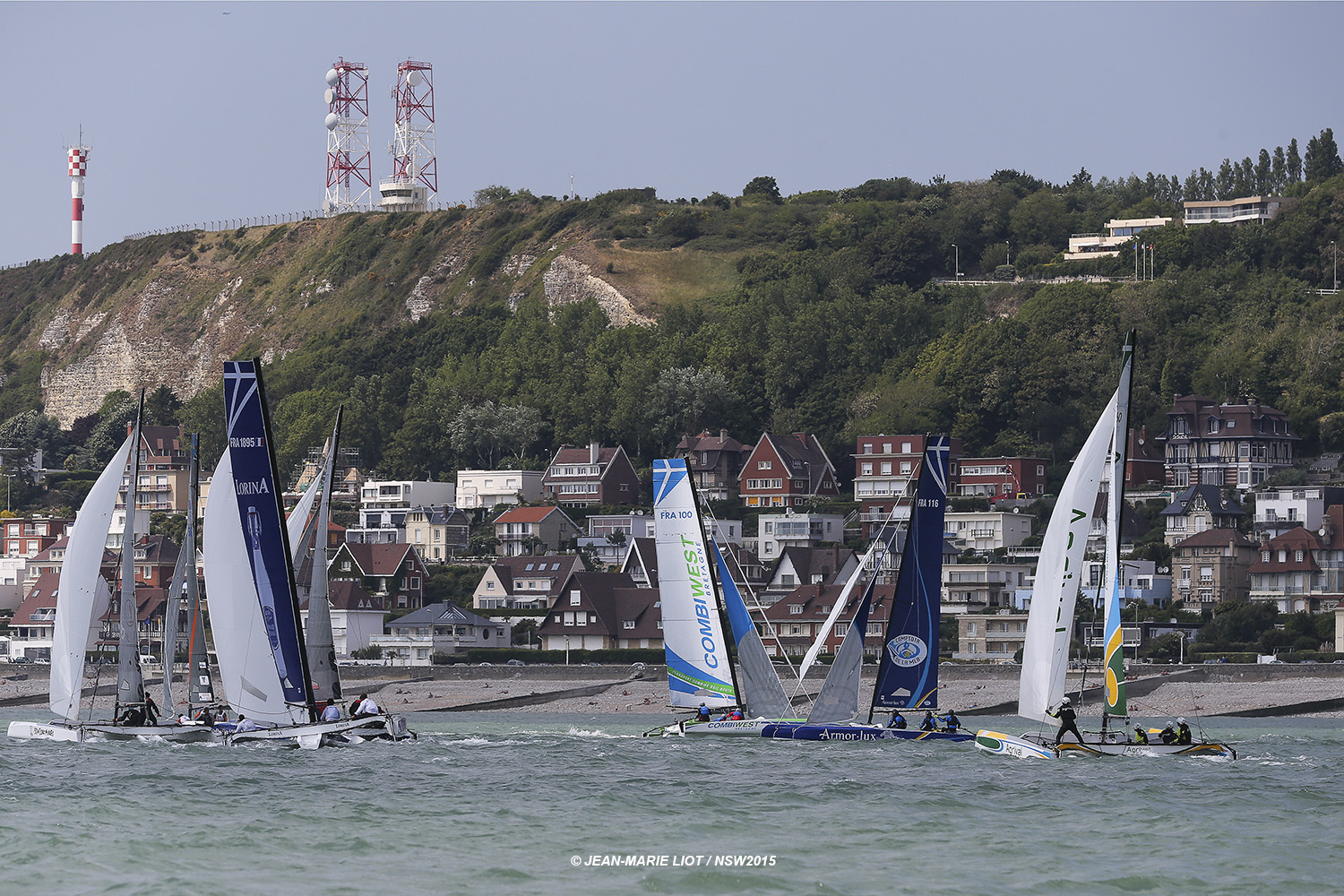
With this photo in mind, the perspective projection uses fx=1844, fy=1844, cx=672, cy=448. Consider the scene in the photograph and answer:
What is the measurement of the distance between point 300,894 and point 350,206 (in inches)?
6761

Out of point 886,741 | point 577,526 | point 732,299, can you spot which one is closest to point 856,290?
point 732,299

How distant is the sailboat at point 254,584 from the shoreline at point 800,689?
23.3 metres

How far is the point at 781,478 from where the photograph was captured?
358 feet

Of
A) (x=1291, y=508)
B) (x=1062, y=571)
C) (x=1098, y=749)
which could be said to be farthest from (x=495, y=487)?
(x=1062, y=571)

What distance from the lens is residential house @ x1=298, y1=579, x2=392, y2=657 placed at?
8906 centimetres

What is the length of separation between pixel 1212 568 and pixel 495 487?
51.3m

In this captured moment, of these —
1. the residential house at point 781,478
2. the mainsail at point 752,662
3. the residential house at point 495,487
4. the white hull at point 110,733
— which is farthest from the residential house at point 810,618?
the white hull at point 110,733

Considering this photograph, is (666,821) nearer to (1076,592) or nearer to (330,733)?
(330,733)

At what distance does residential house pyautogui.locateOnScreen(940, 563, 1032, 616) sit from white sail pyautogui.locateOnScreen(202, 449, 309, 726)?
55677mm

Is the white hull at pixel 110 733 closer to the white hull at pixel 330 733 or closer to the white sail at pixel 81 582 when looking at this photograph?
the white sail at pixel 81 582

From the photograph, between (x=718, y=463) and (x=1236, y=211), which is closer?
(x=718, y=463)

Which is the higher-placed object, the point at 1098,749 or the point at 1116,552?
the point at 1116,552

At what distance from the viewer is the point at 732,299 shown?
14100cm

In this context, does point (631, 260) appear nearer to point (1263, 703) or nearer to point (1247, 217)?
point (1247, 217)
